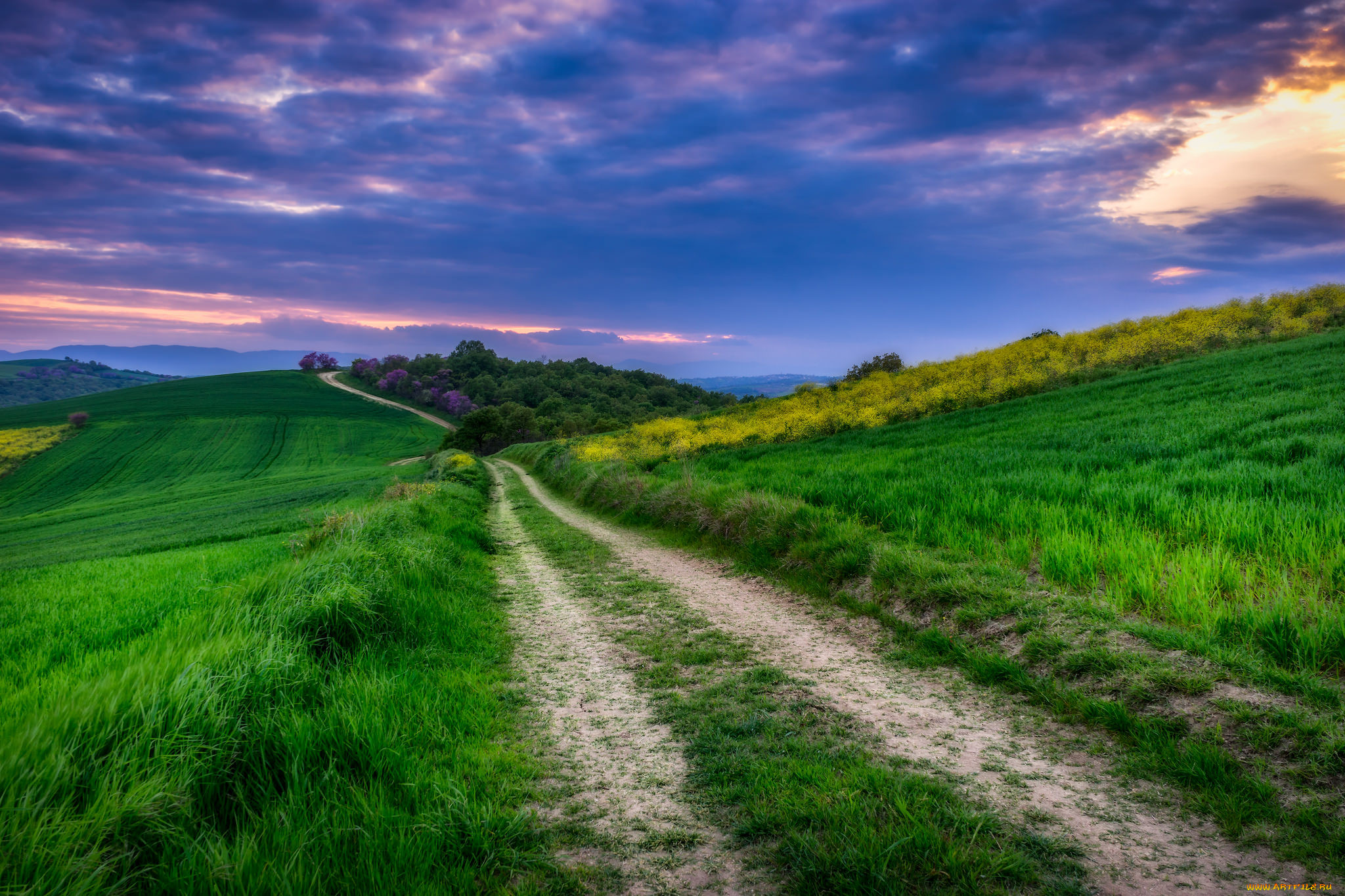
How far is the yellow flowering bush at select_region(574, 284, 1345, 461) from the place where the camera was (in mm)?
28500

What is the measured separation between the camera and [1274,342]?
26.3 metres

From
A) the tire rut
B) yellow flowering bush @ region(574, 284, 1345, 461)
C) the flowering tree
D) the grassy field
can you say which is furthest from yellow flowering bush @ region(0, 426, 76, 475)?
the grassy field

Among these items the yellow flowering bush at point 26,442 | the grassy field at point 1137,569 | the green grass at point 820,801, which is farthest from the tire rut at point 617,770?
the yellow flowering bush at point 26,442

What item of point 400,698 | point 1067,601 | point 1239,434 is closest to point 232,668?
point 400,698

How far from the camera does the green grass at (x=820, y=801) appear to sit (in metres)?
2.70

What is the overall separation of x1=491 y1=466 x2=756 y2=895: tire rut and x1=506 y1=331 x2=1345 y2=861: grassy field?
2.87 metres

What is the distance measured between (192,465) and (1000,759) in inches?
3118

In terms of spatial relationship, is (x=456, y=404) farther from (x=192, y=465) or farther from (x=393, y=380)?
(x=192, y=465)

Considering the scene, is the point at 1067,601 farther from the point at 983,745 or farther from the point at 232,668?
the point at 232,668

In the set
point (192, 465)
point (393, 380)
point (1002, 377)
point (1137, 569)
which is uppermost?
point (393, 380)

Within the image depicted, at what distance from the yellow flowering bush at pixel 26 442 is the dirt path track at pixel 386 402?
1800 inches

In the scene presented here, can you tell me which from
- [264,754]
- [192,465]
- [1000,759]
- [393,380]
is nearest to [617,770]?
[264,754]

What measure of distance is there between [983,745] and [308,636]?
239 inches

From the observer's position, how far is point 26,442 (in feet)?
205
